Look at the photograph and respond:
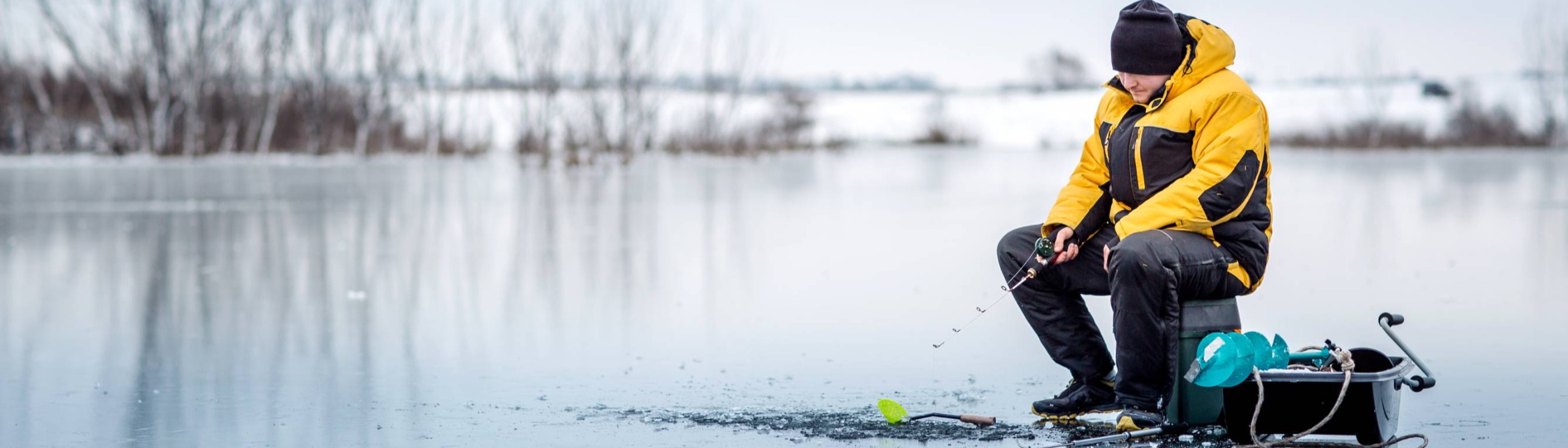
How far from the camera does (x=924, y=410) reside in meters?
3.75

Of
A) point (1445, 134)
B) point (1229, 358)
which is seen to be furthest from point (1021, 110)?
point (1229, 358)

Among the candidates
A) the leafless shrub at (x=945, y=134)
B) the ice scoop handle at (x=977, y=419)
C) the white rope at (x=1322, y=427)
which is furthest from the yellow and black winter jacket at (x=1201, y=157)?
the leafless shrub at (x=945, y=134)

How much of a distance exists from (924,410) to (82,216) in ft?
34.3

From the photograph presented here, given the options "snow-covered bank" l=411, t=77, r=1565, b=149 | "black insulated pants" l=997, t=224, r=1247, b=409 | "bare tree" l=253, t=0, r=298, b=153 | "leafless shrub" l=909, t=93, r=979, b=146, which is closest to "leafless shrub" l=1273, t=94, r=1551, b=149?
"snow-covered bank" l=411, t=77, r=1565, b=149

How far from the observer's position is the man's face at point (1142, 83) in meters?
3.40

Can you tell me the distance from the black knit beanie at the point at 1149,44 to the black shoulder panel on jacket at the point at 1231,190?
0.89 feet

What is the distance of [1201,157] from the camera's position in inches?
131

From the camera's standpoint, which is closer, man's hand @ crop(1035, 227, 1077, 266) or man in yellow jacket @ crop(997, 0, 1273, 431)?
man in yellow jacket @ crop(997, 0, 1273, 431)

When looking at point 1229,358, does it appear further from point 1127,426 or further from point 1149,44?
point 1149,44

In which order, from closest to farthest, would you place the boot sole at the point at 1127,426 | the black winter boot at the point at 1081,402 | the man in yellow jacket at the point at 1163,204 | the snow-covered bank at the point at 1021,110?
the man in yellow jacket at the point at 1163,204, the boot sole at the point at 1127,426, the black winter boot at the point at 1081,402, the snow-covered bank at the point at 1021,110

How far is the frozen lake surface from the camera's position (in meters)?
3.62

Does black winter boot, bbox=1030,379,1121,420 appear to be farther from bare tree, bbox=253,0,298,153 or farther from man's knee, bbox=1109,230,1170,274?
bare tree, bbox=253,0,298,153

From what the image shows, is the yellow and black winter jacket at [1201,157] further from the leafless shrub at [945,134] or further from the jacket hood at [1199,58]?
the leafless shrub at [945,134]

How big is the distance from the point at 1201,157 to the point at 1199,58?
22 cm
